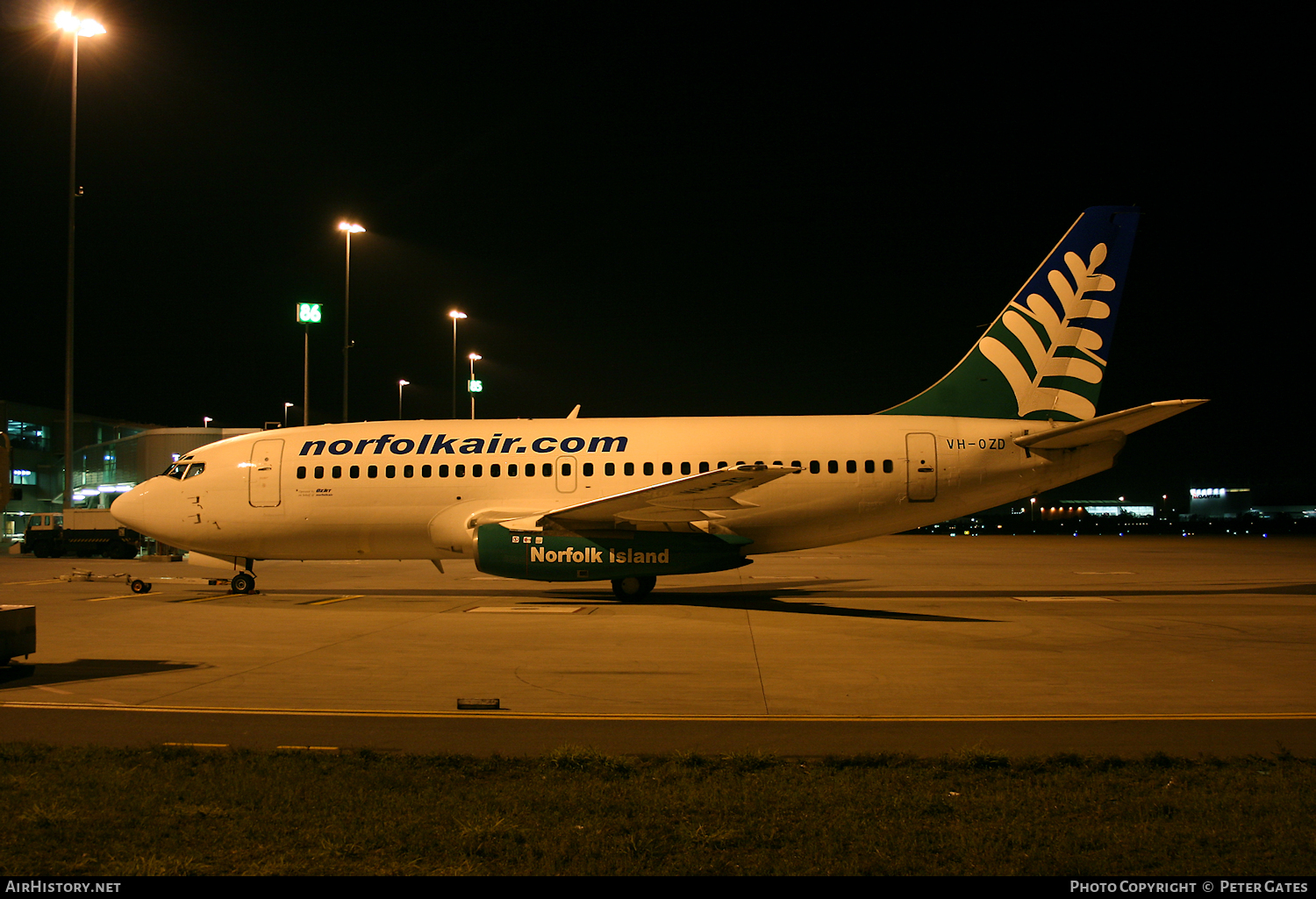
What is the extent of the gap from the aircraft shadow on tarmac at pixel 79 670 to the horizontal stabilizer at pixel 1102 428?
1528 cm

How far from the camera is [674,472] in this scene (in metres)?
18.8

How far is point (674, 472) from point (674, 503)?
1.67 meters

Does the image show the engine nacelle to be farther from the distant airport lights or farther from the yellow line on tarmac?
the distant airport lights

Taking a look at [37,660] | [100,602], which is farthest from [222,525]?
[37,660]

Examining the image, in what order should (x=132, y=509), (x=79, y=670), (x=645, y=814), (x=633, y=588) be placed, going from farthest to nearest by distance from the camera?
1. (x=132, y=509)
2. (x=633, y=588)
3. (x=79, y=670)
4. (x=645, y=814)

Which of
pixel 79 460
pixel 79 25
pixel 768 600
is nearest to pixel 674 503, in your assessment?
pixel 768 600

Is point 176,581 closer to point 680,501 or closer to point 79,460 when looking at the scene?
point 680,501

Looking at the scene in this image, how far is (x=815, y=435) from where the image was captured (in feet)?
61.9

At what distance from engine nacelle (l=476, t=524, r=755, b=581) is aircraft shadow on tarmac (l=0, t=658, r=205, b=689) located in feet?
22.2

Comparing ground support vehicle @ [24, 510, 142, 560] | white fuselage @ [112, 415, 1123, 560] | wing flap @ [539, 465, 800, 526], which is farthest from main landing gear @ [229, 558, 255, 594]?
ground support vehicle @ [24, 510, 142, 560]

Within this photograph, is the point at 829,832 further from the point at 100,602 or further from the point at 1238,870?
the point at 100,602

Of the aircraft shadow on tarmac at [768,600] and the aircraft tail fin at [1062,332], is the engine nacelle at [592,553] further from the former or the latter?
the aircraft tail fin at [1062,332]

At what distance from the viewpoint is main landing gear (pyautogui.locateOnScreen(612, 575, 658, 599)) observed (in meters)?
18.2

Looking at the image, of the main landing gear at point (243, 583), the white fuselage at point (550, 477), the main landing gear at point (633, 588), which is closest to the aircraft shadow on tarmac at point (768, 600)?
the main landing gear at point (633, 588)
